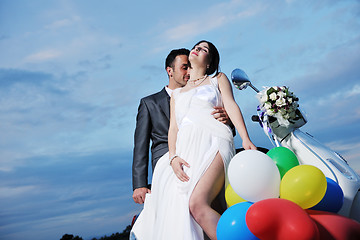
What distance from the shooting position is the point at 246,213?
227 cm

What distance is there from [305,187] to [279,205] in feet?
0.86

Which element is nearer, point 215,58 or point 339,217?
point 339,217

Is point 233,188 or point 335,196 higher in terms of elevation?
point 233,188

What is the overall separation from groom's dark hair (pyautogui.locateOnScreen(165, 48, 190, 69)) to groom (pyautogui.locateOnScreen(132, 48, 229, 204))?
0.06 ft

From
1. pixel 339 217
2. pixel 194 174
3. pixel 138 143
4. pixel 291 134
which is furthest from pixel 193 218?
pixel 138 143

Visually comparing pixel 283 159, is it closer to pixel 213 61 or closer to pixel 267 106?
pixel 267 106

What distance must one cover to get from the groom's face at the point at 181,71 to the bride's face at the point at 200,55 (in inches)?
35.2

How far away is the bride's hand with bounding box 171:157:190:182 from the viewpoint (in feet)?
9.21

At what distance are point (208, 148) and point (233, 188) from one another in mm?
427

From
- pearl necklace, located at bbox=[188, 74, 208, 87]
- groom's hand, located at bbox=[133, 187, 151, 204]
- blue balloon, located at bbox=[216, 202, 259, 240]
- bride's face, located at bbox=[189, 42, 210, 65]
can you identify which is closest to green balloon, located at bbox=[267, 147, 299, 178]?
blue balloon, located at bbox=[216, 202, 259, 240]

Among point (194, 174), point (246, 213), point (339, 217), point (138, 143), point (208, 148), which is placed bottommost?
point (339, 217)

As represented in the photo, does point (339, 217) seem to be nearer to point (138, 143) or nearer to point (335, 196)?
point (335, 196)

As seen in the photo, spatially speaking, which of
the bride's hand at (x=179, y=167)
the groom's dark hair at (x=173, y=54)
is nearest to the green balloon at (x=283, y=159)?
the bride's hand at (x=179, y=167)

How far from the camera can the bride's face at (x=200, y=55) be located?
3176 millimetres
